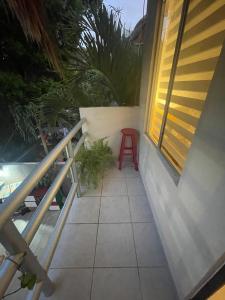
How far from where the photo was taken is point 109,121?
240cm

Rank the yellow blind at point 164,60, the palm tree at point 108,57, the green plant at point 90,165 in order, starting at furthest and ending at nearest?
1. the green plant at point 90,165
2. the palm tree at point 108,57
3. the yellow blind at point 164,60

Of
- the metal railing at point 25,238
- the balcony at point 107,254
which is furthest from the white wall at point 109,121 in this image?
the metal railing at point 25,238

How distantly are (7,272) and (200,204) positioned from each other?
88cm

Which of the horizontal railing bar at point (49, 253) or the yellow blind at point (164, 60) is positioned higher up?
the yellow blind at point (164, 60)

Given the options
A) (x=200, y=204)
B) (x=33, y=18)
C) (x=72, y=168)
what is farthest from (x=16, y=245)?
(x=33, y=18)

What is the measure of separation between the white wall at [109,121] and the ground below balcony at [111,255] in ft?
3.46

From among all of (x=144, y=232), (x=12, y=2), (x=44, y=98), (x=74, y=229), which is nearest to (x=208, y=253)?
(x=144, y=232)

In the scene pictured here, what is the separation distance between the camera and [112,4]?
180cm

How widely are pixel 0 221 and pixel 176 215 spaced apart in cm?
99

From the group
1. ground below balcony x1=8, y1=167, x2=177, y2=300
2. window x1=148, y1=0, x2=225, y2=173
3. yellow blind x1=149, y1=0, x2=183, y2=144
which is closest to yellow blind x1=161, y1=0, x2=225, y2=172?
window x1=148, y1=0, x2=225, y2=173

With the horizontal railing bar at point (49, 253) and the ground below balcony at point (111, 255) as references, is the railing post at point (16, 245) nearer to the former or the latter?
the horizontal railing bar at point (49, 253)

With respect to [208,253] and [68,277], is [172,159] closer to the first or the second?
[208,253]

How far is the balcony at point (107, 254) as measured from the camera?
41.6 inches

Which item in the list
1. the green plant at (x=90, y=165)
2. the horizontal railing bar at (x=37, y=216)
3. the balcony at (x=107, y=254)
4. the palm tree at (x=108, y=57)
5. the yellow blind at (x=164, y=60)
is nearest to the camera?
the horizontal railing bar at (x=37, y=216)
